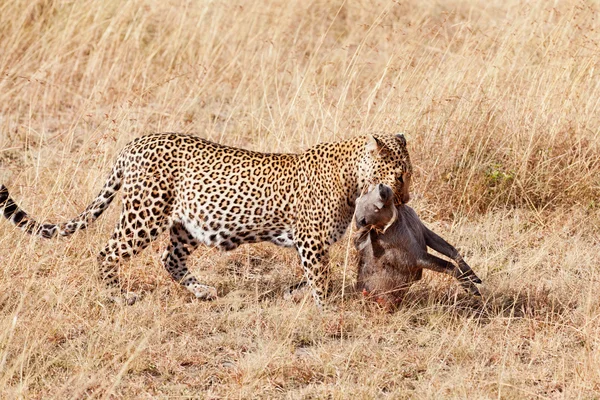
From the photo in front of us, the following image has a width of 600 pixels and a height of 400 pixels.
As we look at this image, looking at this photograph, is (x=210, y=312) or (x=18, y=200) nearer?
(x=210, y=312)

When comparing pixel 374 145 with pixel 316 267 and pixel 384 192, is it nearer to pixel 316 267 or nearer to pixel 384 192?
pixel 384 192

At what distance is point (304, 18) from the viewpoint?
40.8 ft

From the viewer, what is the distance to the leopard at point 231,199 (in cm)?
699

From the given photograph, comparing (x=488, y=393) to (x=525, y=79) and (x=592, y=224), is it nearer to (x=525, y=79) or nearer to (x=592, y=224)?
(x=592, y=224)

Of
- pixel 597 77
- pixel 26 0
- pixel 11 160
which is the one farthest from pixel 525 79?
pixel 26 0

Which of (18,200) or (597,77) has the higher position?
(597,77)

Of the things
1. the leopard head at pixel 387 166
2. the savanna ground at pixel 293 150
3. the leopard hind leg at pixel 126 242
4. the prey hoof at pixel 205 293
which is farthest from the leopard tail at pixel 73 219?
the leopard head at pixel 387 166

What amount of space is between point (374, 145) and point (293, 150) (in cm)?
243

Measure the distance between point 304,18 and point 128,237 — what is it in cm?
594

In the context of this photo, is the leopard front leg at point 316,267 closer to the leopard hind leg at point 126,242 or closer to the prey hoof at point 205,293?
the prey hoof at point 205,293

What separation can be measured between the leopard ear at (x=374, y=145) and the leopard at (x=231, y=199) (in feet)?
0.30

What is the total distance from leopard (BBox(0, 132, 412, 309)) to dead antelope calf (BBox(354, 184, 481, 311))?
23 centimetres

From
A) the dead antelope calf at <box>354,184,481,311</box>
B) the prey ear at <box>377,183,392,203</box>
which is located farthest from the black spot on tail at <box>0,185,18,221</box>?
the prey ear at <box>377,183,392,203</box>

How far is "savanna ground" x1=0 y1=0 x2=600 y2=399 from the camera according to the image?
6000 mm
